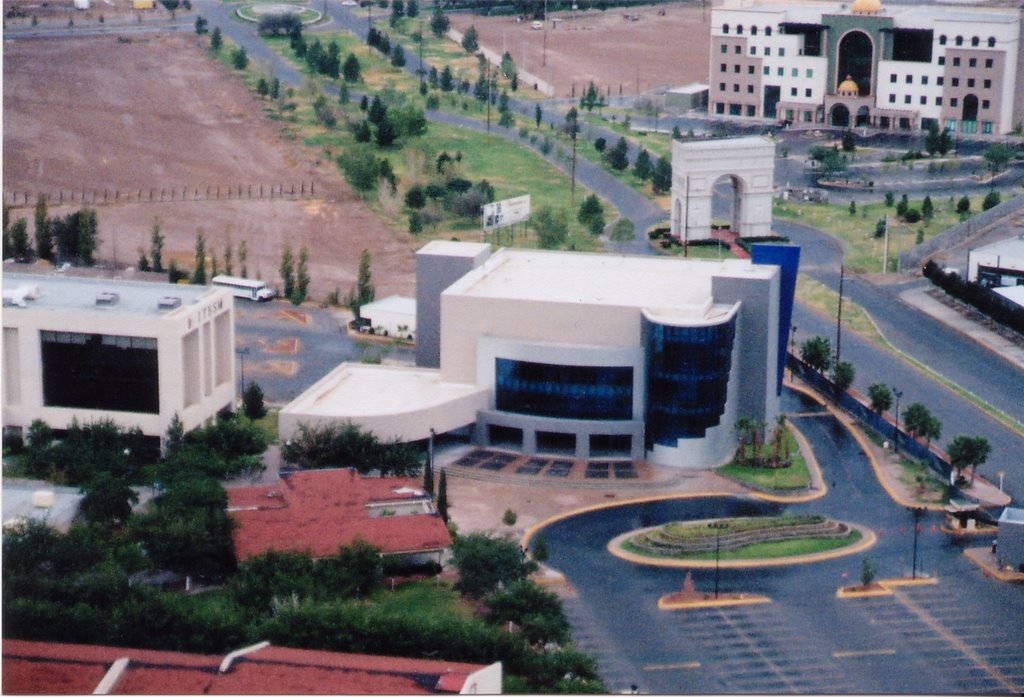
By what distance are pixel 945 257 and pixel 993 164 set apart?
1054 cm

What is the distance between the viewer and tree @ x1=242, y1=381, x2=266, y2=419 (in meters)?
35.6

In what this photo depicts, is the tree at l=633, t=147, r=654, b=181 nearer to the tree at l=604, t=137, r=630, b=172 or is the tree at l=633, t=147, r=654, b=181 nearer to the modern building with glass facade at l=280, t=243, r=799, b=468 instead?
the tree at l=604, t=137, r=630, b=172

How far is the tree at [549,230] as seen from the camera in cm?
4909

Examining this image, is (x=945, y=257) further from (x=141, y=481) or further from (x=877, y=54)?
(x=141, y=481)

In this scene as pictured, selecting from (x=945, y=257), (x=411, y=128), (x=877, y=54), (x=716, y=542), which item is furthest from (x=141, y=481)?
(x=877, y=54)

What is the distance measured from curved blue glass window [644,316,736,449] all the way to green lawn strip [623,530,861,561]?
13.7 feet

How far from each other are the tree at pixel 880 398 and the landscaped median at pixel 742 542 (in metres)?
5.27

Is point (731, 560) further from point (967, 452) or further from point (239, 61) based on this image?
point (239, 61)

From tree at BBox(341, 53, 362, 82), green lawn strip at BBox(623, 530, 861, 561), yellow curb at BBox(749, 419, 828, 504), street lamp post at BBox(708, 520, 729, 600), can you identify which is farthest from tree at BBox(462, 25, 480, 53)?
green lawn strip at BBox(623, 530, 861, 561)

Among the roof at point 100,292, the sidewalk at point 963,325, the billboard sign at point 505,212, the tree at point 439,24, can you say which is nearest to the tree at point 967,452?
the sidewalk at point 963,325

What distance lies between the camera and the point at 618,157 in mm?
A: 59562

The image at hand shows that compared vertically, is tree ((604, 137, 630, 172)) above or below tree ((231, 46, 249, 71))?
below

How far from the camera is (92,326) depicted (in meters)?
33.3

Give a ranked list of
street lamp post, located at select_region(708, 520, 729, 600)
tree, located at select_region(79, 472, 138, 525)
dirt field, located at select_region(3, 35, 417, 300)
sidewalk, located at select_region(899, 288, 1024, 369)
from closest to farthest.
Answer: tree, located at select_region(79, 472, 138, 525) → street lamp post, located at select_region(708, 520, 729, 600) → sidewalk, located at select_region(899, 288, 1024, 369) → dirt field, located at select_region(3, 35, 417, 300)
